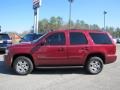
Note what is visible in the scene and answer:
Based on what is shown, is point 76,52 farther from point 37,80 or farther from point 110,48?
point 37,80

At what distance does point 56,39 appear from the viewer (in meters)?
11.3

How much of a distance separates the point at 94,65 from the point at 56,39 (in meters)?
1.84

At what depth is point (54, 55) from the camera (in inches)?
439

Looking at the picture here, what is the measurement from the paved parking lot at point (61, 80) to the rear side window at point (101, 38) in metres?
1.28

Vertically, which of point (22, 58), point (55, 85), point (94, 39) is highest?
point (94, 39)

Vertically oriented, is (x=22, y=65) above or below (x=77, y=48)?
below

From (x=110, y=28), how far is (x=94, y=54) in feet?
402

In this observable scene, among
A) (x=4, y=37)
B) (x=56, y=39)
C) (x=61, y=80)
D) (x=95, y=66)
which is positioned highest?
(x=4, y=37)

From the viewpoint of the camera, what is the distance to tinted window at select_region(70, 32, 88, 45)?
11352mm

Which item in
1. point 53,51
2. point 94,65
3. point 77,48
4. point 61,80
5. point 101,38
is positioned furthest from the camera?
point 101,38

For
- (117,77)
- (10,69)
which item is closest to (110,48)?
(117,77)

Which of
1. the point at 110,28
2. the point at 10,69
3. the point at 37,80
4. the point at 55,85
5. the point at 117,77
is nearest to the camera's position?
the point at 55,85

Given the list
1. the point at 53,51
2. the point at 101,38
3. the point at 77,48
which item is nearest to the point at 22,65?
the point at 53,51

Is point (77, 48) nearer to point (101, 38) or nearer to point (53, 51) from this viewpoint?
point (53, 51)
